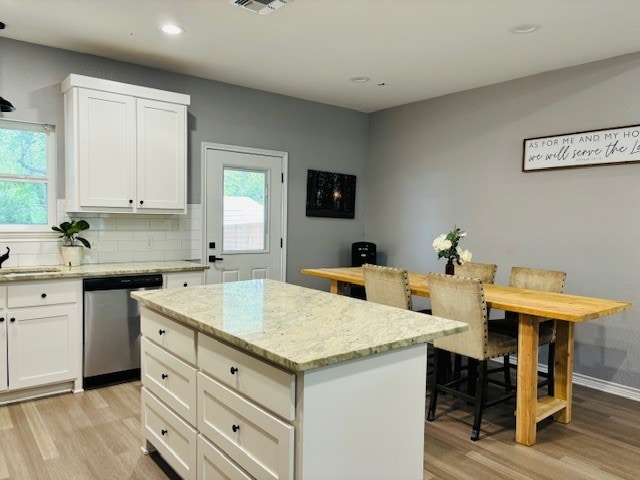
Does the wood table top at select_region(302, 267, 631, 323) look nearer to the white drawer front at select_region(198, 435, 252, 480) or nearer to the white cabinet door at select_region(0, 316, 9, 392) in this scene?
the white drawer front at select_region(198, 435, 252, 480)

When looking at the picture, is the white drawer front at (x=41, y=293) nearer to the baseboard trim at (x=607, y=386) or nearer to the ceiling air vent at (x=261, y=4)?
the ceiling air vent at (x=261, y=4)

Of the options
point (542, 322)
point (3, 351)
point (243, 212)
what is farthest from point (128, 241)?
point (542, 322)

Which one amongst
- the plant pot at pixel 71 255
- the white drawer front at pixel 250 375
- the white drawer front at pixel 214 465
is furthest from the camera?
the plant pot at pixel 71 255

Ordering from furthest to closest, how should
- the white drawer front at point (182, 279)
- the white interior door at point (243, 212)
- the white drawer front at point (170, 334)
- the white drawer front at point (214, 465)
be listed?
the white interior door at point (243, 212), the white drawer front at point (182, 279), the white drawer front at point (170, 334), the white drawer front at point (214, 465)

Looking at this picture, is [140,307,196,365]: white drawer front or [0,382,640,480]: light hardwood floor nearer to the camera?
[140,307,196,365]: white drawer front

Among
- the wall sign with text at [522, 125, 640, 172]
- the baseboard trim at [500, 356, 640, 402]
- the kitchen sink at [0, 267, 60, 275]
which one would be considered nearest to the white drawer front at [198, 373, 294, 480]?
the kitchen sink at [0, 267, 60, 275]

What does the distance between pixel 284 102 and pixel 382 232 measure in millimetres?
1919

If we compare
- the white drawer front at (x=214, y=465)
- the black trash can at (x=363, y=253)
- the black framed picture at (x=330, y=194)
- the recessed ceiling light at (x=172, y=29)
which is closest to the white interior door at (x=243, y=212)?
the black framed picture at (x=330, y=194)

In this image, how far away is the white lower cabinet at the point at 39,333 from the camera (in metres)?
3.18

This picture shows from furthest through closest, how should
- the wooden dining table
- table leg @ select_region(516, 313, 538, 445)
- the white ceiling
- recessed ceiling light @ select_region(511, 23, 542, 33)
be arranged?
recessed ceiling light @ select_region(511, 23, 542, 33) → the white ceiling → table leg @ select_region(516, 313, 538, 445) → the wooden dining table

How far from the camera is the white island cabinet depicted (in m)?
1.44

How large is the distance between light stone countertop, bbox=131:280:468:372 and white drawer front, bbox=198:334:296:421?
0.04 m

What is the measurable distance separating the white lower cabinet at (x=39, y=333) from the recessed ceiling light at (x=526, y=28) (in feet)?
11.8

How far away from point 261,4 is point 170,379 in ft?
7.23
